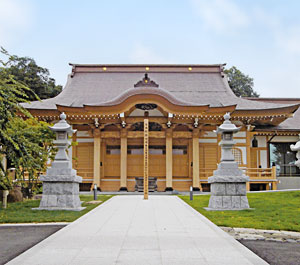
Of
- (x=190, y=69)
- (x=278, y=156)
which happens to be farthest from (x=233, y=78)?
(x=278, y=156)

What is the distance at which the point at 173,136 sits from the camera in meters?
19.0

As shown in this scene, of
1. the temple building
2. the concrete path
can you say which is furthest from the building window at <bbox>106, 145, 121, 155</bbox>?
the concrete path

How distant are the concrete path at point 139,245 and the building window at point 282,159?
14738mm

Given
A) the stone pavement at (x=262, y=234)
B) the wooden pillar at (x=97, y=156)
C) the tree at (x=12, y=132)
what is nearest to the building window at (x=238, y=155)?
the wooden pillar at (x=97, y=156)

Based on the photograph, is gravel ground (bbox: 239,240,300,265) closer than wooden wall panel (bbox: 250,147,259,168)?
Yes

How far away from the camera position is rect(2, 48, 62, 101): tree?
3322 cm

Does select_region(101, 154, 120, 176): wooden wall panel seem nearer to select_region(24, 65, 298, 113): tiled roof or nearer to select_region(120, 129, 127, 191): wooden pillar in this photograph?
select_region(120, 129, 127, 191): wooden pillar

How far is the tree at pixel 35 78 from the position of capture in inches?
1308

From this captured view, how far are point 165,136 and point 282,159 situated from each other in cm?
806

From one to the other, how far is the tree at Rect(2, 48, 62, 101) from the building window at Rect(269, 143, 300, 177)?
21810 millimetres

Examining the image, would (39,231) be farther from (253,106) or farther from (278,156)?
(278,156)

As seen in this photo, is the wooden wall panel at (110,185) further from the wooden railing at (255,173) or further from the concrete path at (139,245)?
the concrete path at (139,245)

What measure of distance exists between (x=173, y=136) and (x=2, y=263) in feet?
48.9

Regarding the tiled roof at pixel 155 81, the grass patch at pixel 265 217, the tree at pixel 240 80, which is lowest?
the grass patch at pixel 265 217
